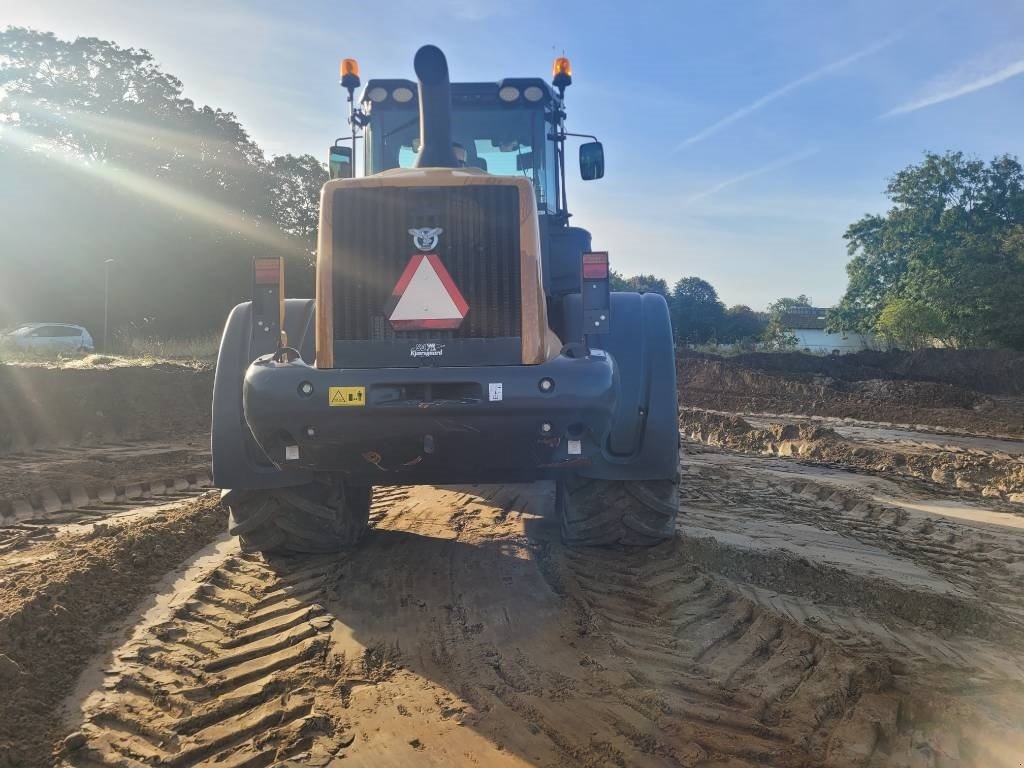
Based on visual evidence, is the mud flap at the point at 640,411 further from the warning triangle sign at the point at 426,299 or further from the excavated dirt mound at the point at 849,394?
the excavated dirt mound at the point at 849,394

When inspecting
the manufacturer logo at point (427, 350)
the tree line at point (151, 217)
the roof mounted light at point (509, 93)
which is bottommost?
the manufacturer logo at point (427, 350)

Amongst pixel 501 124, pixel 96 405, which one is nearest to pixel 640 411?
pixel 501 124

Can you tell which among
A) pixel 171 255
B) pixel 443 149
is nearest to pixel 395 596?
pixel 443 149

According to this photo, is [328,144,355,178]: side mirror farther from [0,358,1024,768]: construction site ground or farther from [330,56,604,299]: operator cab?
[0,358,1024,768]: construction site ground

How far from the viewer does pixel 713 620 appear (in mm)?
3855

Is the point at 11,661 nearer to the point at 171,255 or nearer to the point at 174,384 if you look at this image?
the point at 174,384

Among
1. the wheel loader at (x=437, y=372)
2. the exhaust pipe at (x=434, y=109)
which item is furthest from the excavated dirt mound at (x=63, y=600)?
the exhaust pipe at (x=434, y=109)

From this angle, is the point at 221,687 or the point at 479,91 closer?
the point at 221,687

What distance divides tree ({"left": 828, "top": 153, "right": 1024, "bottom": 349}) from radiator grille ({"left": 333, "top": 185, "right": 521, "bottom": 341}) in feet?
97.2

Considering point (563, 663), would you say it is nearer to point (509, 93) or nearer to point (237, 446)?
point (237, 446)

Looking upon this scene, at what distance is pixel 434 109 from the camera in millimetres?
4543

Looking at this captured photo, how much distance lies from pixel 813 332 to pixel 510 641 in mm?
62963

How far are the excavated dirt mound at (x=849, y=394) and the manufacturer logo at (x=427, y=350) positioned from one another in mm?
13522

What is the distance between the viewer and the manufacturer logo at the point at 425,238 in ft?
12.9
